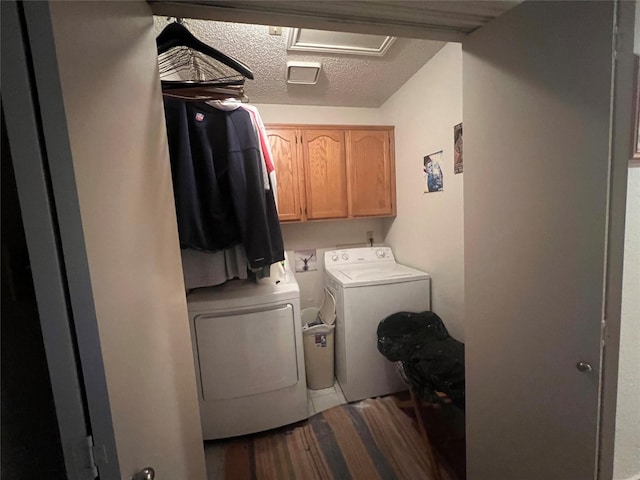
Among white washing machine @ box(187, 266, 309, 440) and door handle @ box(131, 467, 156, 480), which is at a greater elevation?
door handle @ box(131, 467, 156, 480)

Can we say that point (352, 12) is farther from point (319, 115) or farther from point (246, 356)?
point (319, 115)

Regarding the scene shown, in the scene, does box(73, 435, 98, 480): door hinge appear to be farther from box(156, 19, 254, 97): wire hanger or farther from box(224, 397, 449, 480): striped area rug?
box(224, 397, 449, 480): striped area rug

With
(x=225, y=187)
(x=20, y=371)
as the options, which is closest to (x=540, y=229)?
(x=20, y=371)

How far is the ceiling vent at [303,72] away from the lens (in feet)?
6.00

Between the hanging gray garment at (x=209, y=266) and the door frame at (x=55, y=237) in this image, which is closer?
the door frame at (x=55, y=237)

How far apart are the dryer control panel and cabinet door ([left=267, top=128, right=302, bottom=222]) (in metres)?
0.52

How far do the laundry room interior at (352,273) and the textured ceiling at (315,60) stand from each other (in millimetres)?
19

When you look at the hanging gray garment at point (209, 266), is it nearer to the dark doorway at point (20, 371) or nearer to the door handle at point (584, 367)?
the dark doorway at point (20, 371)

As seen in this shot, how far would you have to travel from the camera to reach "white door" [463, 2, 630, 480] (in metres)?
0.64

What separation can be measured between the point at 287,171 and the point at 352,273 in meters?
1.06

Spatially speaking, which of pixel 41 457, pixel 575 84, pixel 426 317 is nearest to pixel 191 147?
pixel 41 457

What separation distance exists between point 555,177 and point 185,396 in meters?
1.24

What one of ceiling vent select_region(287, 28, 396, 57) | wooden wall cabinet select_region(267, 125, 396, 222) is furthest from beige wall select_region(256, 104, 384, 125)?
ceiling vent select_region(287, 28, 396, 57)

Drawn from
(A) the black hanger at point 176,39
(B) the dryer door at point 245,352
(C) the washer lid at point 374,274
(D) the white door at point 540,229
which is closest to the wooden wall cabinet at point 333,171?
(C) the washer lid at point 374,274
